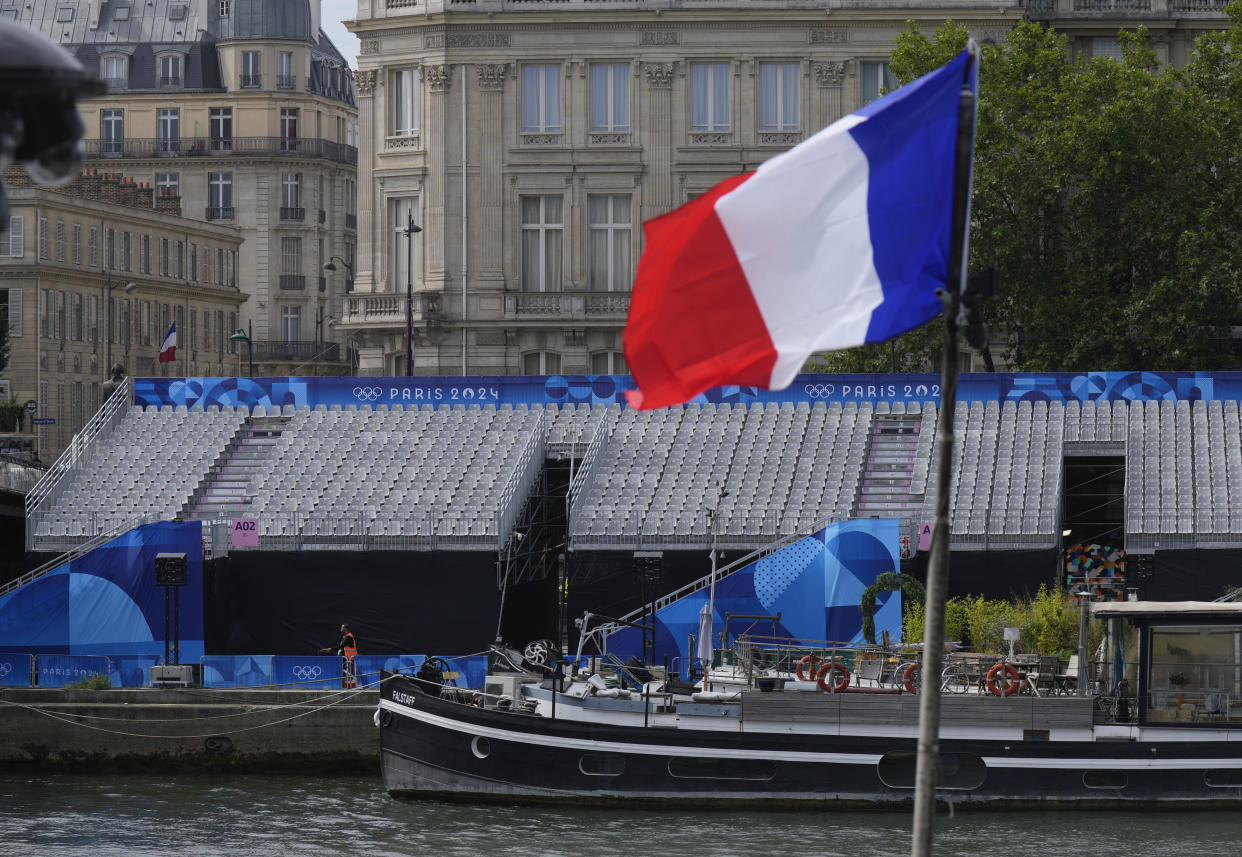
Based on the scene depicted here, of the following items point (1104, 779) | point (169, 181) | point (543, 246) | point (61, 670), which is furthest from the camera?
point (169, 181)

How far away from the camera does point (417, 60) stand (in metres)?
61.9

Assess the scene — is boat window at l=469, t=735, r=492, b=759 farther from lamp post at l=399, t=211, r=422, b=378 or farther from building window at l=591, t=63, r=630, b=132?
building window at l=591, t=63, r=630, b=132

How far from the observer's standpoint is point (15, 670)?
37.7m

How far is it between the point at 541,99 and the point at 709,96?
4906 millimetres

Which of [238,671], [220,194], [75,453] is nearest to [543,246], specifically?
[75,453]

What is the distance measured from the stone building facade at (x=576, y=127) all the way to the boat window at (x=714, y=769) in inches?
1137

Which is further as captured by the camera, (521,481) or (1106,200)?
(1106,200)

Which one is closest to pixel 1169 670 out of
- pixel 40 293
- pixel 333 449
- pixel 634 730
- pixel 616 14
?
pixel 634 730

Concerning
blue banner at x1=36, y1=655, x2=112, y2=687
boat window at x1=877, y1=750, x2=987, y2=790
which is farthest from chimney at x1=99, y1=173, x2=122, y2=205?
boat window at x1=877, y1=750, x2=987, y2=790

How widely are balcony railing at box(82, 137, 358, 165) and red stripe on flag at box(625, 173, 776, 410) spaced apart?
97.4 meters

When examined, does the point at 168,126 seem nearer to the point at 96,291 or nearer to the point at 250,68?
the point at 250,68

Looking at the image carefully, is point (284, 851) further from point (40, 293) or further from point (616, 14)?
point (40, 293)

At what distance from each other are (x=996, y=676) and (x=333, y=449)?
70.1ft

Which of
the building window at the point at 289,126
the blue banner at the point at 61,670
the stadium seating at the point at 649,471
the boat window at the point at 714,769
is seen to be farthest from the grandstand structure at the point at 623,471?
the building window at the point at 289,126
